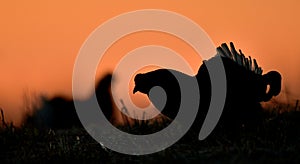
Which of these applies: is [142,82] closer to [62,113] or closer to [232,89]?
[232,89]

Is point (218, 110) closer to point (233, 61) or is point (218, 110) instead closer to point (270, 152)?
point (233, 61)

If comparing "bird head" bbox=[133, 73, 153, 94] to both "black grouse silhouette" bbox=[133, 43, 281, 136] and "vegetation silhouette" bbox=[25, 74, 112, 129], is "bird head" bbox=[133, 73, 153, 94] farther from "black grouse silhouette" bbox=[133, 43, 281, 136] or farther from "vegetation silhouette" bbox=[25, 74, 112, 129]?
"vegetation silhouette" bbox=[25, 74, 112, 129]

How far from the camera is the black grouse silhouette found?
6.80 m

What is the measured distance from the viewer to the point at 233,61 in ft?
23.1

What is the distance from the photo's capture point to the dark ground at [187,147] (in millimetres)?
5547

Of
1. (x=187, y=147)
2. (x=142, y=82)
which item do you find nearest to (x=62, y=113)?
(x=142, y=82)

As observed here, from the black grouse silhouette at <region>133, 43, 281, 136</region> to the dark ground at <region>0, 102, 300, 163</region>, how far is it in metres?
0.17

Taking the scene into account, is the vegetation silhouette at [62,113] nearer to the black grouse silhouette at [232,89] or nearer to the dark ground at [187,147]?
the dark ground at [187,147]

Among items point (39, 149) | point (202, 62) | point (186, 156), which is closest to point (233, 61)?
point (202, 62)

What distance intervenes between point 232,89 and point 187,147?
949mm

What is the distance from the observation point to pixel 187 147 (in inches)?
247

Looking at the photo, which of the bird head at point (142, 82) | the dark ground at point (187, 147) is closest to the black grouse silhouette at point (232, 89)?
the bird head at point (142, 82)

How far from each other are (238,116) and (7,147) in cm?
235

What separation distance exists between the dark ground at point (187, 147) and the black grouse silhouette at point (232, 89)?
0.56 feet
